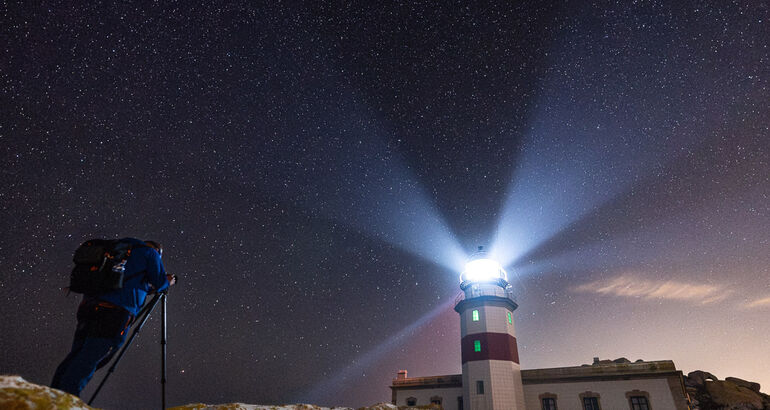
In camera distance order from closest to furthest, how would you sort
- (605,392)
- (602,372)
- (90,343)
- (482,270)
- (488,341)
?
(90,343)
(605,392)
(602,372)
(488,341)
(482,270)

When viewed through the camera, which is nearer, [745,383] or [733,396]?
[733,396]

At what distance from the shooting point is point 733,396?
2648cm

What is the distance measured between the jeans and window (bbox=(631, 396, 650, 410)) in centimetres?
2432

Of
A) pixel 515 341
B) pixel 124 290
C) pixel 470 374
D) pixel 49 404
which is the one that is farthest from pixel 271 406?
pixel 515 341

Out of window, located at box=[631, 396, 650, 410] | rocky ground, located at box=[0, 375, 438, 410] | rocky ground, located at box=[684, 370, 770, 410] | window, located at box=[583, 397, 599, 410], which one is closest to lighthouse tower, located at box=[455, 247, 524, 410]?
window, located at box=[583, 397, 599, 410]

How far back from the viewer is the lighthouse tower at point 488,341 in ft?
72.1

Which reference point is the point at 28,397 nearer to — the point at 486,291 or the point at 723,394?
the point at 486,291

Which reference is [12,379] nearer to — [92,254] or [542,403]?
[92,254]

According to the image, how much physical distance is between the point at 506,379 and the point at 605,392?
16.7 ft

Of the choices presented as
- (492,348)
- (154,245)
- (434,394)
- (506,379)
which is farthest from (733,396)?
(154,245)

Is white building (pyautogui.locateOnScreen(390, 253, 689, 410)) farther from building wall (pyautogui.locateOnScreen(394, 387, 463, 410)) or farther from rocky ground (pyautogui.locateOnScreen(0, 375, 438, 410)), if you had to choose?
rocky ground (pyautogui.locateOnScreen(0, 375, 438, 410))

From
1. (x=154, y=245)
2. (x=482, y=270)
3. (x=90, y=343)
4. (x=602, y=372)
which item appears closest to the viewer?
(x=90, y=343)

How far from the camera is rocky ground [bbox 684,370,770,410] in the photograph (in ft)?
84.8

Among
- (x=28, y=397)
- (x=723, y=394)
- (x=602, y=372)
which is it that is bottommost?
(x=28, y=397)
